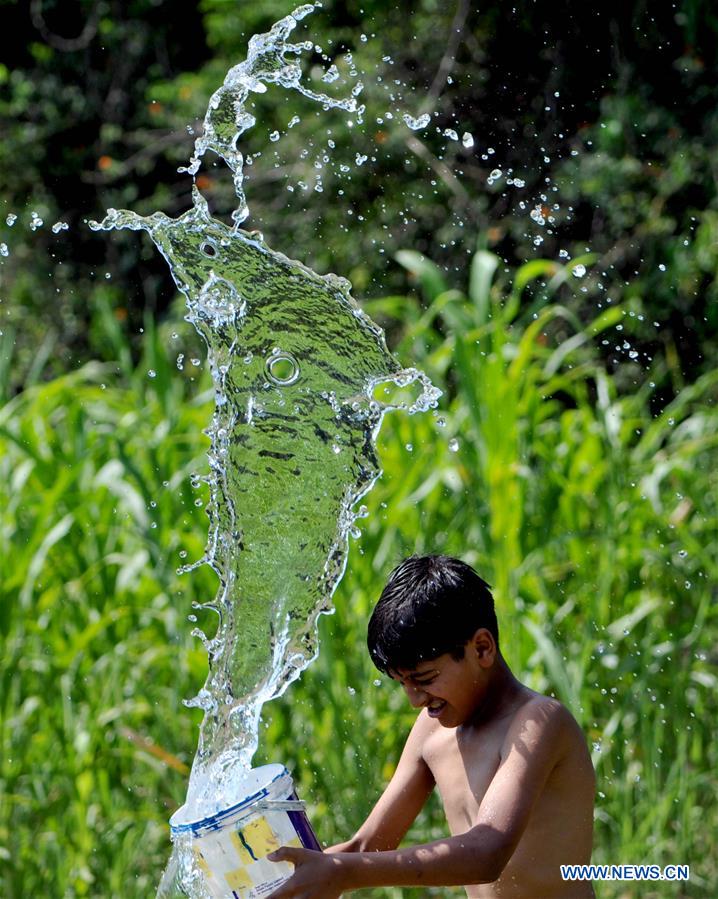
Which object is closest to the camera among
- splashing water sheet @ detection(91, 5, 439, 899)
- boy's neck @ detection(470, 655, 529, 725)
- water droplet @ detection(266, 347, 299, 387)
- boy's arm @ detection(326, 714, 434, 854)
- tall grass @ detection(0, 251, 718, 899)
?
boy's neck @ detection(470, 655, 529, 725)

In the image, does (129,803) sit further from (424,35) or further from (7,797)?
(424,35)

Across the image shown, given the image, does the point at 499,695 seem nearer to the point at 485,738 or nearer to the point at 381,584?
the point at 485,738

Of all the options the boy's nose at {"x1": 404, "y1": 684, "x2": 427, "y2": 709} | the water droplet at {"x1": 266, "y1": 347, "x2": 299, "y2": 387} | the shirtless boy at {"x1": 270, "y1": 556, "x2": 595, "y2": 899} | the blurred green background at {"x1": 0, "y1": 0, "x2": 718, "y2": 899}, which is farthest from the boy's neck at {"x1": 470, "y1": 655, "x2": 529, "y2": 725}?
the blurred green background at {"x1": 0, "y1": 0, "x2": 718, "y2": 899}

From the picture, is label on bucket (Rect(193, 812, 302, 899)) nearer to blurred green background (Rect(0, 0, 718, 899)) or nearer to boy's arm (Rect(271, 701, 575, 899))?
boy's arm (Rect(271, 701, 575, 899))

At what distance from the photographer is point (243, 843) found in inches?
63.9

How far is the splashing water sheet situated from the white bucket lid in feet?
2.12

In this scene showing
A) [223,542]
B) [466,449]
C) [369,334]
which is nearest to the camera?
[369,334]

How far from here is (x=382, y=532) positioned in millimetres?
3469

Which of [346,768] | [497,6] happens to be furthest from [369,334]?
[497,6]

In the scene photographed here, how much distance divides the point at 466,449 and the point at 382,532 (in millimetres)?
292

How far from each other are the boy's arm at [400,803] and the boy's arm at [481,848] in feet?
0.78

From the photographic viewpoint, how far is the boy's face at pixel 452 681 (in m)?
1.84

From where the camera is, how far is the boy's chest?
1.90 metres

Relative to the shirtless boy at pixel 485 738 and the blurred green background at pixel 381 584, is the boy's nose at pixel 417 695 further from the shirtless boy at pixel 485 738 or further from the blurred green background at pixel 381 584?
the blurred green background at pixel 381 584
